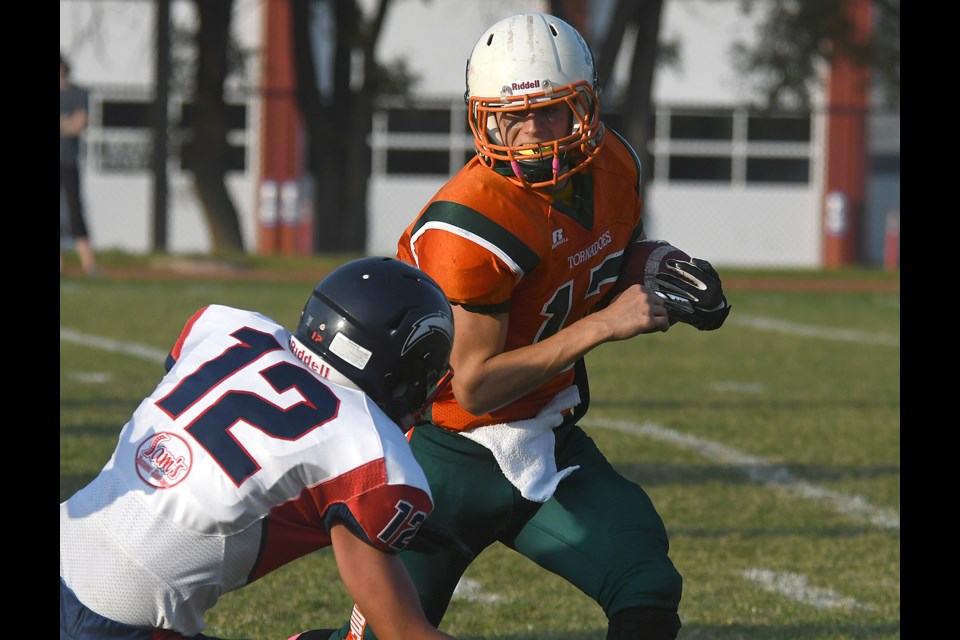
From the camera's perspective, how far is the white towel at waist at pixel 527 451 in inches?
131

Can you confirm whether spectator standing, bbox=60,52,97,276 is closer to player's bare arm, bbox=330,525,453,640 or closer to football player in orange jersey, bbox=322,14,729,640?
football player in orange jersey, bbox=322,14,729,640

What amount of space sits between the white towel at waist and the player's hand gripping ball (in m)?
0.39

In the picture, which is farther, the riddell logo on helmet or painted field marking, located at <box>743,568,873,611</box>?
painted field marking, located at <box>743,568,873,611</box>

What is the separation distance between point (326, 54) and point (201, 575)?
81.0 ft

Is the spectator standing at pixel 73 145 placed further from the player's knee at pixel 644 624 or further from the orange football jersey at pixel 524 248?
the player's knee at pixel 644 624

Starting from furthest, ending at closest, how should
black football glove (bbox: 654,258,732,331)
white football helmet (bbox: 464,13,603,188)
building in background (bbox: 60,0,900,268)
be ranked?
building in background (bbox: 60,0,900,268)
black football glove (bbox: 654,258,732,331)
white football helmet (bbox: 464,13,603,188)

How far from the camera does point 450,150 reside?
1021 inches

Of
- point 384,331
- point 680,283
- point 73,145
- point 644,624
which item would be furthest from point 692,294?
point 73,145

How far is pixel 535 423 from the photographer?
3.41 m

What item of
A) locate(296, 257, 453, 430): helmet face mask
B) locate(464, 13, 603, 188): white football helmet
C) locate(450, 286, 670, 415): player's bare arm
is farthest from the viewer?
locate(464, 13, 603, 188): white football helmet

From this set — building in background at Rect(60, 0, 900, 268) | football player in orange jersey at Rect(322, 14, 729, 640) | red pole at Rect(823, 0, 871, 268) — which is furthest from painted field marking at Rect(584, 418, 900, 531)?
red pole at Rect(823, 0, 871, 268)

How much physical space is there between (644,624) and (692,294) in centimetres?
84

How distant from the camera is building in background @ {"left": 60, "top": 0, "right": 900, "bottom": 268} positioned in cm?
2573
